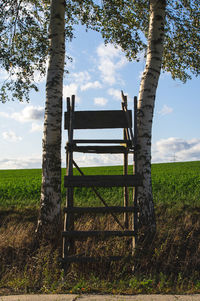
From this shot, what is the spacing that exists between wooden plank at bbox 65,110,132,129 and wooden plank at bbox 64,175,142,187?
4.84ft

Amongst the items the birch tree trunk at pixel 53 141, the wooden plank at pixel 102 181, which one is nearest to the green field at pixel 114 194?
the birch tree trunk at pixel 53 141

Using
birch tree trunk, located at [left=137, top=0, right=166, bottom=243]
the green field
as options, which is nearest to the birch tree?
birch tree trunk, located at [left=137, top=0, right=166, bottom=243]

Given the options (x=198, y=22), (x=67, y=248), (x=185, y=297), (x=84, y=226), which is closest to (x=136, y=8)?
(x=198, y=22)

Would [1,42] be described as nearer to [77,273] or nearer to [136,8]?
[136,8]

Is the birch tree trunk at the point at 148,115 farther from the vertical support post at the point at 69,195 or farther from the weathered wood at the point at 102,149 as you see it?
the vertical support post at the point at 69,195

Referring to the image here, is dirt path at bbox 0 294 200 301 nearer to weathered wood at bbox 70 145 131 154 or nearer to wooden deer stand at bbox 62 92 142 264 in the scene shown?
wooden deer stand at bbox 62 92 142 264

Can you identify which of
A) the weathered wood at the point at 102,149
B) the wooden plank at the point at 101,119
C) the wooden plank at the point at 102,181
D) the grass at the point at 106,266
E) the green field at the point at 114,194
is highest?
the wooden plank at the point at 101,119

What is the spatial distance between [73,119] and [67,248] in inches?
122

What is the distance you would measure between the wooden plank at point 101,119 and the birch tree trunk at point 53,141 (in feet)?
2.77

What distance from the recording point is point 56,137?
8125 mm

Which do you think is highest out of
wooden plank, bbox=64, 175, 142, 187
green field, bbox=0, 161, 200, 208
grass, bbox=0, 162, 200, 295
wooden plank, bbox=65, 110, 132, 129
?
wooden plank, bbox=65, 110, 132, 129

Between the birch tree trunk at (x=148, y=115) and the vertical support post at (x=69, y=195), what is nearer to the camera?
the vertical support post at (x=69, y=195)

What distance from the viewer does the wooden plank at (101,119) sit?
302 inches

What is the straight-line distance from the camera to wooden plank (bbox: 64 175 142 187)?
675cm
